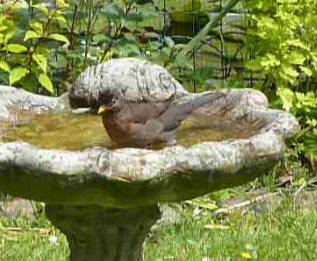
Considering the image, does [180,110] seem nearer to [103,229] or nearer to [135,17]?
[103,229]

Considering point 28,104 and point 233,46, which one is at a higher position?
point 28,104

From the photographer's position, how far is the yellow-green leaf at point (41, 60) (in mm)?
5984

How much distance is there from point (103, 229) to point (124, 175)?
699mm

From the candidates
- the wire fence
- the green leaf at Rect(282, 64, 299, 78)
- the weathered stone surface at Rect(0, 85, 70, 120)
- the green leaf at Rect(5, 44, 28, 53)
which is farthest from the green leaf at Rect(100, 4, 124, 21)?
the weathered stone surface at Rect(0, 85, 70, 120)

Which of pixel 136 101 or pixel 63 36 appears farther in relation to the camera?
pixel 63 36

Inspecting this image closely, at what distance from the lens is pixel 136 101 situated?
3.68 meters

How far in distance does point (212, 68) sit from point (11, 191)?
3.85 meters

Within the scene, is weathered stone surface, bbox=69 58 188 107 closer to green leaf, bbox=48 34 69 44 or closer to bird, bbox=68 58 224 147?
bird, bbox=68 58 224 147

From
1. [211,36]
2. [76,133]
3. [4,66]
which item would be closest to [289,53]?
[211,36]

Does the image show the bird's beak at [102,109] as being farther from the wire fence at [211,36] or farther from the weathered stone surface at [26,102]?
the wire fence at [211,36]

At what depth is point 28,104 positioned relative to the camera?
13.8 ft

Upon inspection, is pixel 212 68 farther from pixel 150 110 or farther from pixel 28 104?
pixel 150 110

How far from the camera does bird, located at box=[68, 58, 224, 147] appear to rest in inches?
140

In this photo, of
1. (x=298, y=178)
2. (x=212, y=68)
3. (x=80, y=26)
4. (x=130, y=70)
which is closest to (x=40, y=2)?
(x=80, y=26)
